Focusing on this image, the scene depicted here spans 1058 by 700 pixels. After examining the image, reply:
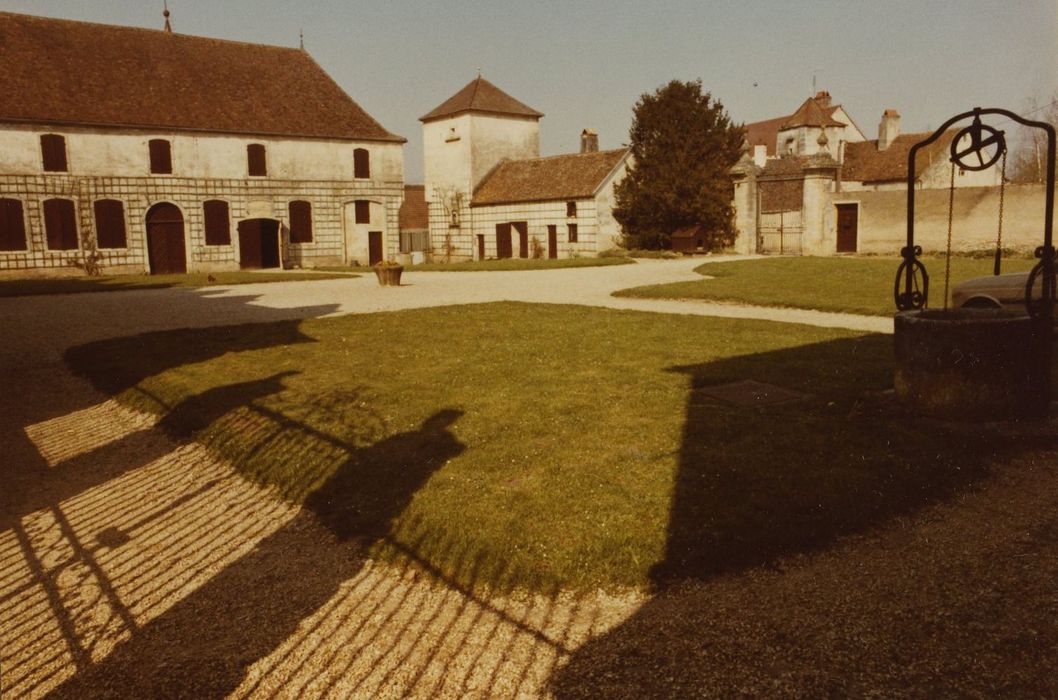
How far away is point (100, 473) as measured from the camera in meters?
7.08

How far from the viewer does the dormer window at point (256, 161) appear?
122 ft

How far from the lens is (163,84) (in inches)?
1423

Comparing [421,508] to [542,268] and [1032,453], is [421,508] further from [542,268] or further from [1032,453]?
[542,268]

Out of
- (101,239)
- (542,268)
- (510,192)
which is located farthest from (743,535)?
(510,192)

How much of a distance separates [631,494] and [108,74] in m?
38.3

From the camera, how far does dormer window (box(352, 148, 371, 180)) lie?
40.1 metres

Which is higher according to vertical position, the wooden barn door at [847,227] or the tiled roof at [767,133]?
the tiled roof at [767,133]

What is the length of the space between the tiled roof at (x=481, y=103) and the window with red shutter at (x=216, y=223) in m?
17.3

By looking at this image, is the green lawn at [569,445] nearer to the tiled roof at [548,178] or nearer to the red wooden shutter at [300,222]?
the red wooden shutter at [300,222]

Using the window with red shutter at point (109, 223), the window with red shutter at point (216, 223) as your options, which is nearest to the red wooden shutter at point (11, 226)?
the window with red shutter at point (109, 223)

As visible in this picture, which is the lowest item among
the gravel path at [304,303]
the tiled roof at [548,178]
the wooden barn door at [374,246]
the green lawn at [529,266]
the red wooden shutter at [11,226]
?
the gravel path at [304,303]

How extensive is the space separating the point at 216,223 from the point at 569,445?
1367 inches

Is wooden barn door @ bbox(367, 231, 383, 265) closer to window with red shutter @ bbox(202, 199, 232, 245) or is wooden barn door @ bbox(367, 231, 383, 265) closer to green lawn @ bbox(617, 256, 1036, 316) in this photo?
window with red shutter @ bbox(202, 199, 232, 245)

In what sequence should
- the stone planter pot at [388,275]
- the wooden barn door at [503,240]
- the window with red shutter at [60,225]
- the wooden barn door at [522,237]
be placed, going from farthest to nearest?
the wooden barn door at [503,240] → the wooden barn door at [522,237] → the window with red shutter at [60,225] → the stone planter pot at [388,275]
